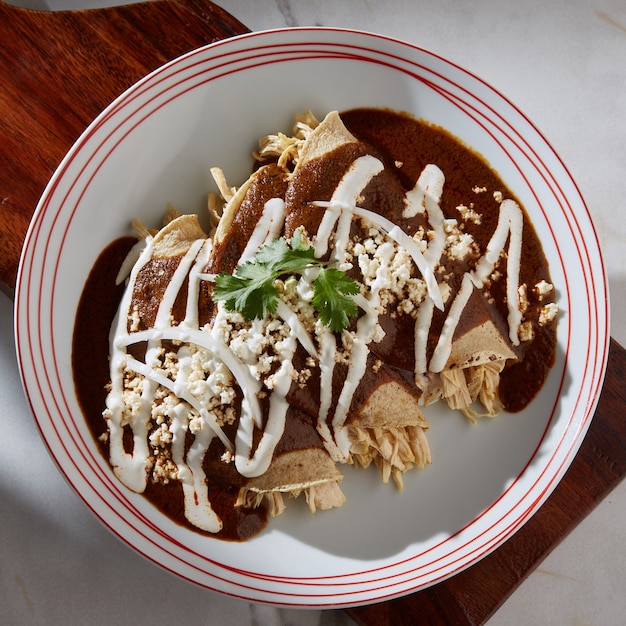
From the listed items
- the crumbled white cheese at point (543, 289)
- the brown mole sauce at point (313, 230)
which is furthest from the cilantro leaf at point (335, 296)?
the crumbled white cheese at point (543, 289)

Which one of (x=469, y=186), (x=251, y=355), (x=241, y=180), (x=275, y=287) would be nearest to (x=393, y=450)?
(x=251, y=355)

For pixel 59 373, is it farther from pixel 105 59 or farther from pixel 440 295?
pixel 440 295

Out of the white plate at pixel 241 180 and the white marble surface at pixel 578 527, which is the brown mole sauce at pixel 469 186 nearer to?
the white plate at pixel 241 180

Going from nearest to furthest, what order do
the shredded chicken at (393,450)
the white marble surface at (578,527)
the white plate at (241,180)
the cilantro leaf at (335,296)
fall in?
the cilantro leaf at (335,296), the white plate at (241,180), the shredded chicken at (393,450), the white marble surface at (578,527)

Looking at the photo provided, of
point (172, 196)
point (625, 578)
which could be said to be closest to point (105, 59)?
point (172, 196)

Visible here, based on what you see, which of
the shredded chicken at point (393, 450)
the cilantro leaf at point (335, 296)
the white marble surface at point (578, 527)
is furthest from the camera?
the white marble surface at point (578, 527)

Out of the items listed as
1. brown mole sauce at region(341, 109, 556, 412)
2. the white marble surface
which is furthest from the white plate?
the white marble surface

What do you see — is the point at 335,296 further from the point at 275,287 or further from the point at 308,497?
the point at 308,497
